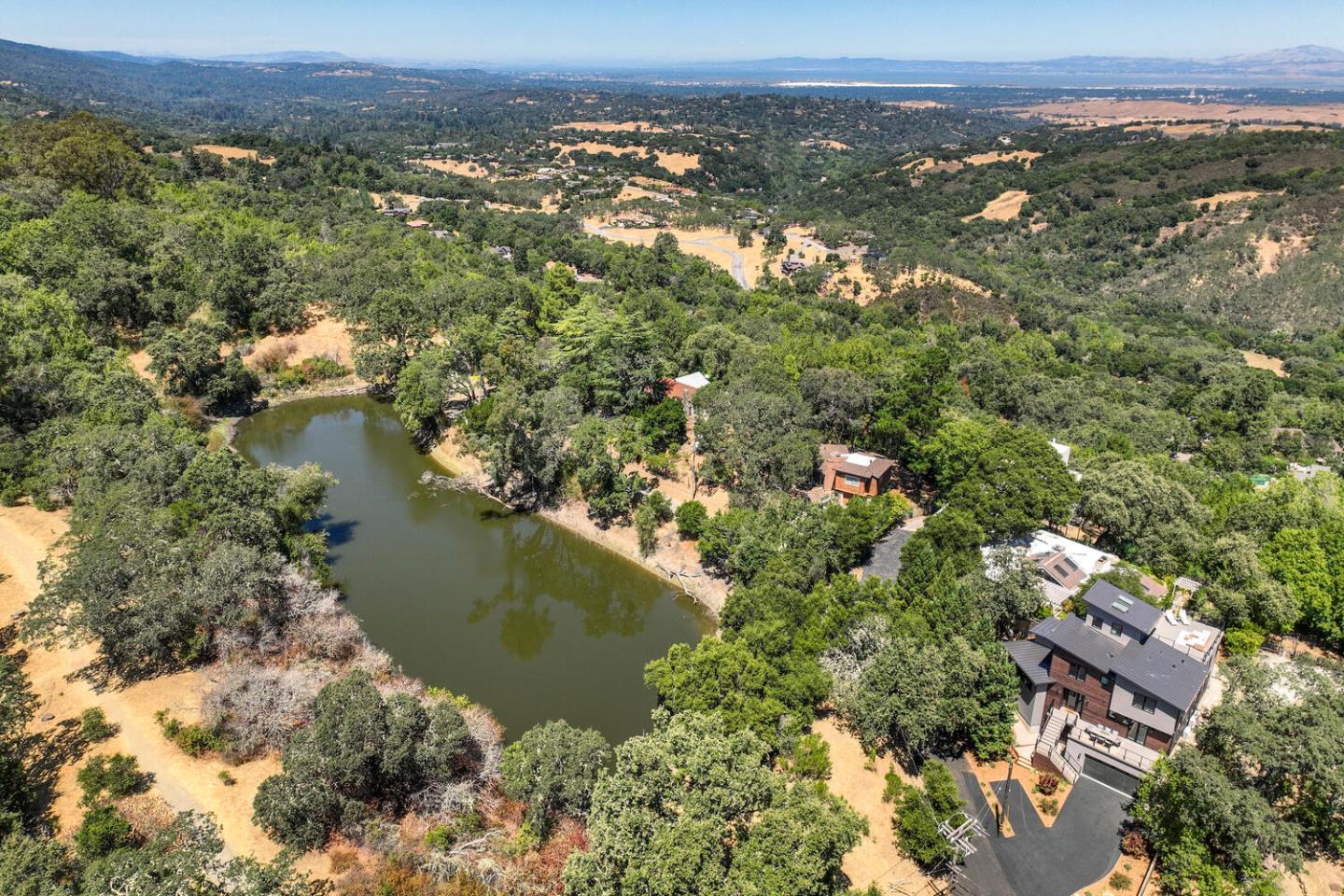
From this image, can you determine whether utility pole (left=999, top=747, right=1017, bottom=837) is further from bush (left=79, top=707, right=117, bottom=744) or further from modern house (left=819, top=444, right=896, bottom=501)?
bush (left=79, top=707, right=117, bottom=744)

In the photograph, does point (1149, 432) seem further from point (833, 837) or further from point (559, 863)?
point (559, 863)

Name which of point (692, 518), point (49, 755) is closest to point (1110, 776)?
point (692, 518)

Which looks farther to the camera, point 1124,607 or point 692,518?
point 692,518

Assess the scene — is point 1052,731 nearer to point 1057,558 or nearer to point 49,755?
point 1057,558

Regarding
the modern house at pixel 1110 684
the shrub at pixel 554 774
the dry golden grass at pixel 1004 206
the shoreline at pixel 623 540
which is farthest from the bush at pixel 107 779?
the dry golden grass at pixel 1004 206

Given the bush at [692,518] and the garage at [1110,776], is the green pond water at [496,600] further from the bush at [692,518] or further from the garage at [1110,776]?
the garage at [1110,776]

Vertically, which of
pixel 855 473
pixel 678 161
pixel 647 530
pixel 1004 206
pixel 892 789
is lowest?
pixel 892 789

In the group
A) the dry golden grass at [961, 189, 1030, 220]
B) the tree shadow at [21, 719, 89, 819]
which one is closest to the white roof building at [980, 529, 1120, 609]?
the tree shadow at [21, 719, 89, 819]
